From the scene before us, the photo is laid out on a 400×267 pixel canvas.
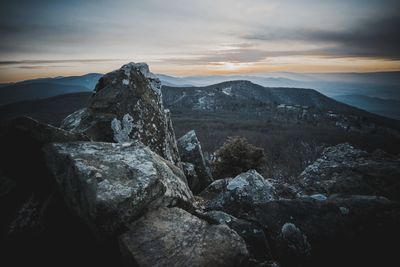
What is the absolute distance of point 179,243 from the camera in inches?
183

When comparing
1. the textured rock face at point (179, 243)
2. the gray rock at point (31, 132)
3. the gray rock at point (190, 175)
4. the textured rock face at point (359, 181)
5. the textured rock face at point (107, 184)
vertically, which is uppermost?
the gray rock at point (31, 132)

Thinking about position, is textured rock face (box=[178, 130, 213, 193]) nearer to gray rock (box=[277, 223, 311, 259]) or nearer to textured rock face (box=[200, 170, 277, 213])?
textured rock face (box=[200, 170, 277, 213])

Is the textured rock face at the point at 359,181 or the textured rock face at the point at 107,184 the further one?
the textured rock face at the point at 359,181

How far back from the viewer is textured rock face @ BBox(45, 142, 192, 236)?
452 centimetres

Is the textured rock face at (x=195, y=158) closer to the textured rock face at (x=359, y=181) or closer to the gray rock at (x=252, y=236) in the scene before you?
the textured rock face at (x=359, y=181)

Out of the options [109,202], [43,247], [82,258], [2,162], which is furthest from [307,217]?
[2,162]

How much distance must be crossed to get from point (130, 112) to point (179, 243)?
7551 mm

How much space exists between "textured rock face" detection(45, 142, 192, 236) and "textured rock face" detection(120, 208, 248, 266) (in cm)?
32

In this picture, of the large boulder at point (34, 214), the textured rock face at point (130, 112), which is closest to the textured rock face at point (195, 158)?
the textured rock face at point (130, 112)

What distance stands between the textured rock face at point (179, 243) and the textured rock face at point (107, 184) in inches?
12.6

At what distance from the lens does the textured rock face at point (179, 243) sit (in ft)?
14.2

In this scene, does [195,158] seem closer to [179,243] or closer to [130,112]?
[130,112]

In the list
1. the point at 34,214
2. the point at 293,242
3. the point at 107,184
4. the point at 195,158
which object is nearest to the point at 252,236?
the point at 293,242

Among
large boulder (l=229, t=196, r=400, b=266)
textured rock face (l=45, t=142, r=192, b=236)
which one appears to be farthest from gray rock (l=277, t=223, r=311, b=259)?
textured rock face (l=45, t=142, r=192, b=236)
